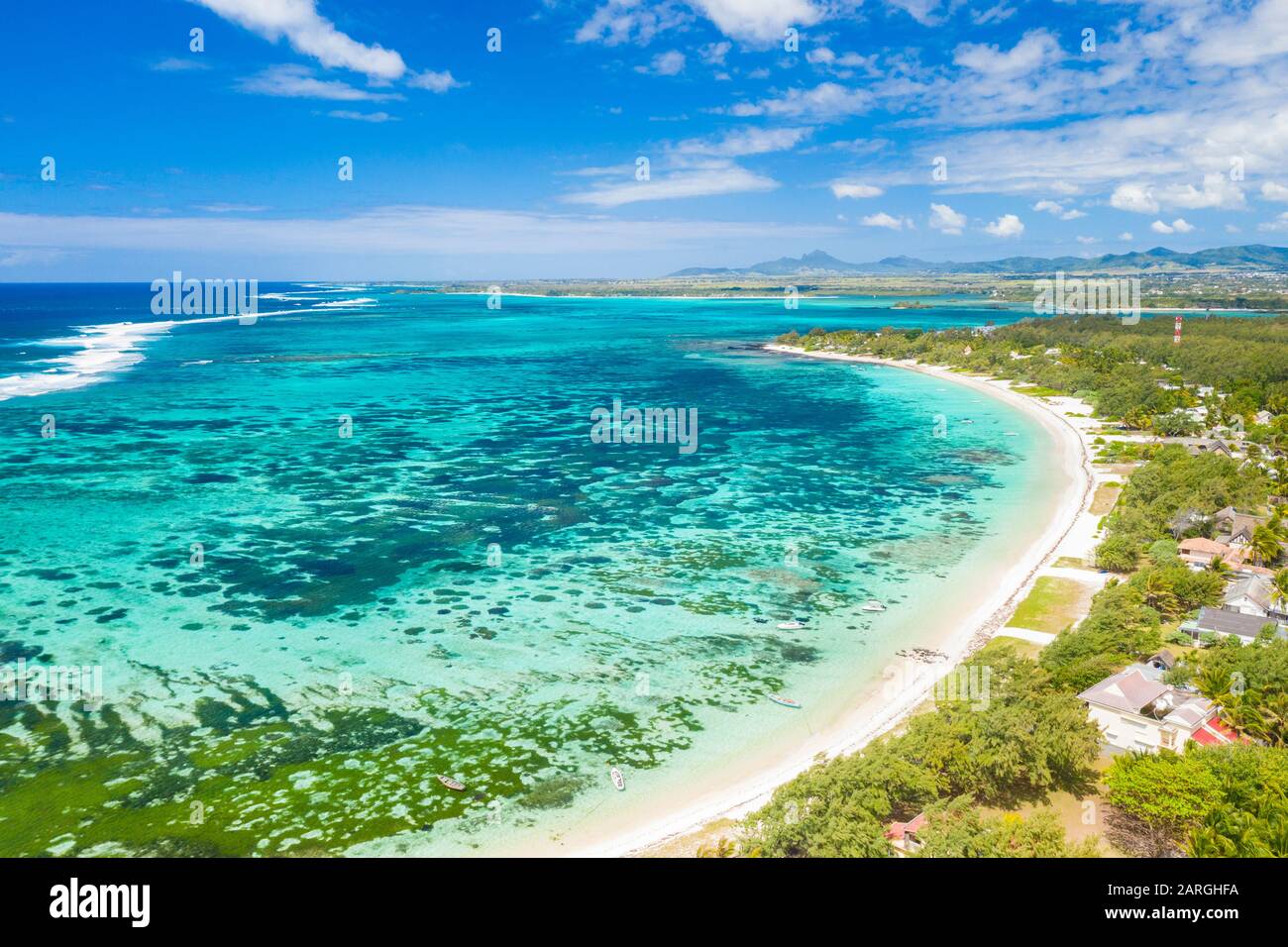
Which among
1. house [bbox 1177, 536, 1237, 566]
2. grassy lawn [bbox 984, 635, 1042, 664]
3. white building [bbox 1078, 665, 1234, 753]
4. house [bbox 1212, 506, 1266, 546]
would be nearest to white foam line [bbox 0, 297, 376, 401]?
grassy lawn [bbox 984, 635, 1042, 664]

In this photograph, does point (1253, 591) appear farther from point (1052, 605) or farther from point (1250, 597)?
point (1052, 605)

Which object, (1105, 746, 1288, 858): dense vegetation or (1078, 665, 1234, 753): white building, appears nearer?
(1105, 746, 1288, 858): dense vegetation

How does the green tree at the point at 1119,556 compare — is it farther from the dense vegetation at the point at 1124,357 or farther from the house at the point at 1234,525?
the dense vegetation at the point at 1124,357

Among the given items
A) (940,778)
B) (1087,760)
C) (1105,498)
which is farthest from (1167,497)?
(940,778)

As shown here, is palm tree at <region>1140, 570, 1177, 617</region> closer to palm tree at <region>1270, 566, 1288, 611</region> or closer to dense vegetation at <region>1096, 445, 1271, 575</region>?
palm tree at <region>1270, 566, 1288, 611</region>

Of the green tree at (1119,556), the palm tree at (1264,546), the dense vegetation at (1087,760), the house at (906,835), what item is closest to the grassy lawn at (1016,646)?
the dense vegetation at (1087,760)
